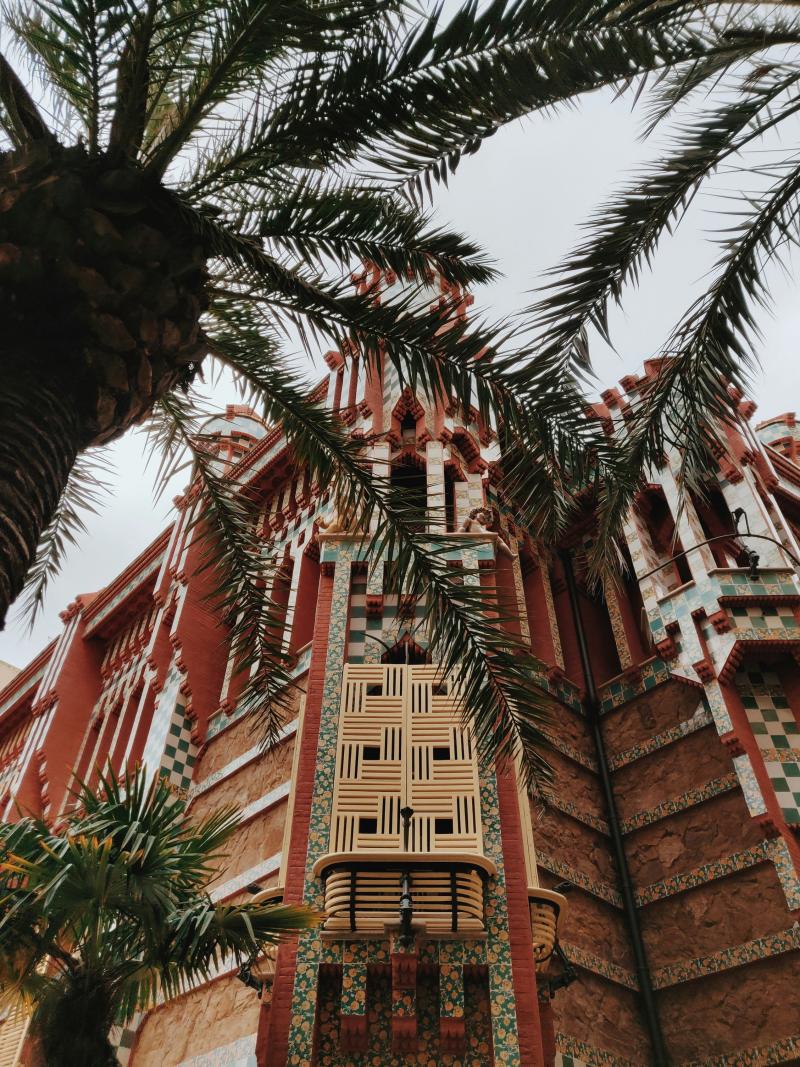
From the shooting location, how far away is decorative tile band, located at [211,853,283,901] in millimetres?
9289

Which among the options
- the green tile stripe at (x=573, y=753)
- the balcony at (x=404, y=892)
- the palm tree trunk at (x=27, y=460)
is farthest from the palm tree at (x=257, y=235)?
the green tile stripe at (x=573, y=753)

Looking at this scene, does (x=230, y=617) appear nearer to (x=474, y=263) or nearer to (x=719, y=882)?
(x=474, y=263)

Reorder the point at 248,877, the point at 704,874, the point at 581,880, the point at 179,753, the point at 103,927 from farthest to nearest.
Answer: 1. the point at 179,753
2. the point at 581,880
3. the point at 704,874
4. the point at 248,877
5. the point at 103,927

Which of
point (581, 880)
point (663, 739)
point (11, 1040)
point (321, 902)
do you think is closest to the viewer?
point (321, 902)

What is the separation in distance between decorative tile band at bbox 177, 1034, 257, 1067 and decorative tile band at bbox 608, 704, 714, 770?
17.2 ft

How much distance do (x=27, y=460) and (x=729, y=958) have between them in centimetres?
790

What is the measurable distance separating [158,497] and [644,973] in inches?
260

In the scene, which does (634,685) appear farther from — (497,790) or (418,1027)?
(418,1027)

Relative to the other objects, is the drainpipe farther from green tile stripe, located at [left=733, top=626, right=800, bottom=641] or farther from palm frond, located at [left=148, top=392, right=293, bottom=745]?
palm frond, located at [left=148, top=392, right=293, bottom=745]

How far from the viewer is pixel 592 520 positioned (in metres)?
13.9

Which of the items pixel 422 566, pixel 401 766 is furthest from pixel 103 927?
pixel 401 766

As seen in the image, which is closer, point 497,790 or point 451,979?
point 451,979

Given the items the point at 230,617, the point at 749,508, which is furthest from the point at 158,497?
the point at 749,508

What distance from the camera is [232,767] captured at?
11000 millimetres
